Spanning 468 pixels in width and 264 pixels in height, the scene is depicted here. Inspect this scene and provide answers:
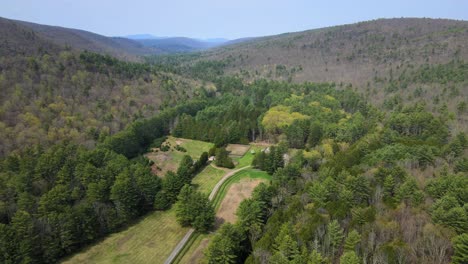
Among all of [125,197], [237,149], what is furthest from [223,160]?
[125,197]

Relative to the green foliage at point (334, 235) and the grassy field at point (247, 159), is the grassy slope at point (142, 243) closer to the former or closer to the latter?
the green foliage at point (334, 235)

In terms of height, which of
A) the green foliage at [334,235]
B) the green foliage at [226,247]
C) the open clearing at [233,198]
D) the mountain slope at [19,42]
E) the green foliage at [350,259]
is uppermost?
the mountain slope at [19,42]

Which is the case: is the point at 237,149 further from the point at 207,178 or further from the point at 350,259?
the point at 350,259

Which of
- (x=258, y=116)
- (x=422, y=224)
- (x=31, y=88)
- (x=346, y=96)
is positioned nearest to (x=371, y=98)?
(x=346, y=96)

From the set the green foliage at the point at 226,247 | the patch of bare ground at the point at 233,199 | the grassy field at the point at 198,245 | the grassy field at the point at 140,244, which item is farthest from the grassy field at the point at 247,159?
the green foliage at the point at 226,247

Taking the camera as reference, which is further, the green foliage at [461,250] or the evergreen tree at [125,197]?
the evergreen tree at [125,197]

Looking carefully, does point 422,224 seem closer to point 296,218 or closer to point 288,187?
point 296,218
